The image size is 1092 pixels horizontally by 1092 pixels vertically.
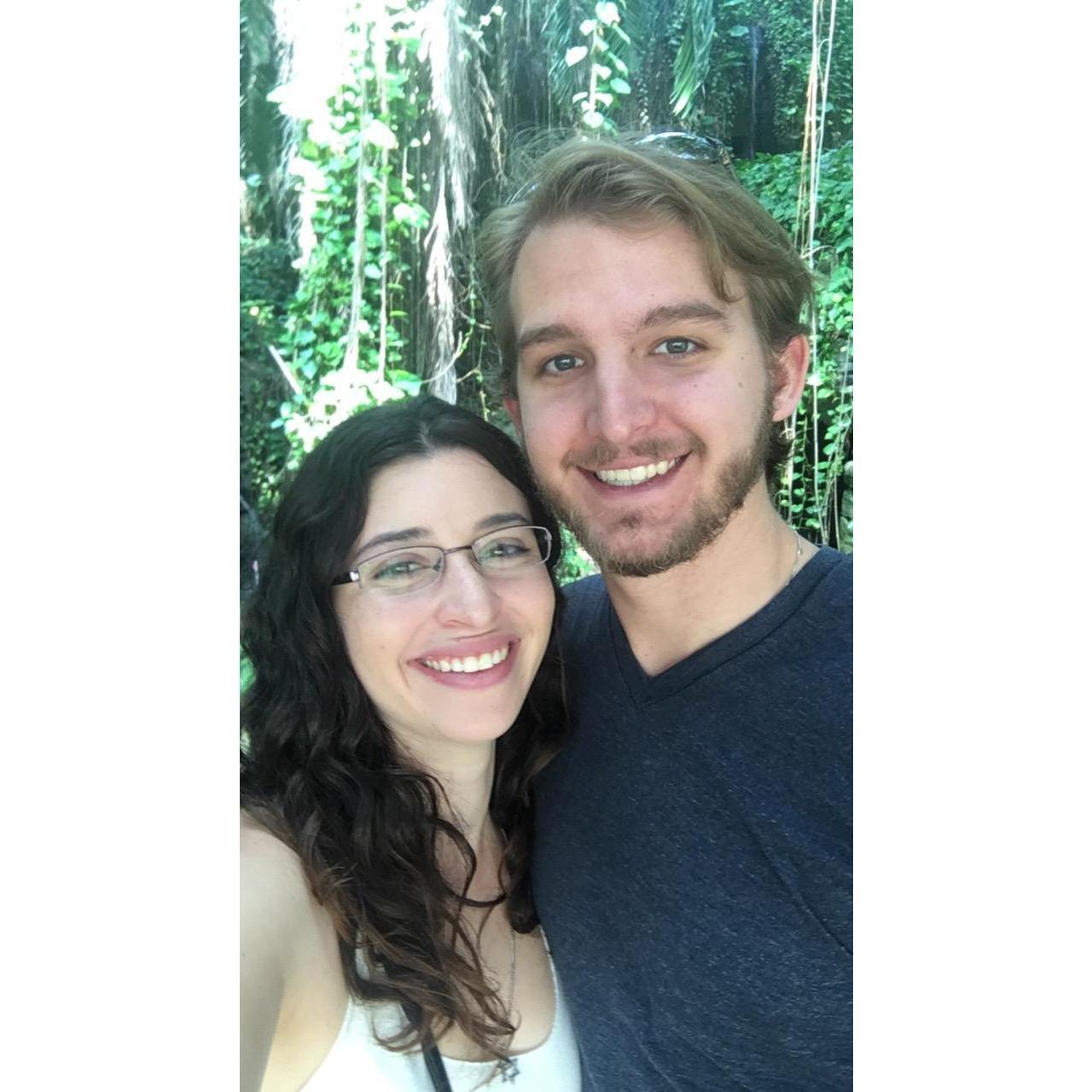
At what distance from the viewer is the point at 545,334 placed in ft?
4.67

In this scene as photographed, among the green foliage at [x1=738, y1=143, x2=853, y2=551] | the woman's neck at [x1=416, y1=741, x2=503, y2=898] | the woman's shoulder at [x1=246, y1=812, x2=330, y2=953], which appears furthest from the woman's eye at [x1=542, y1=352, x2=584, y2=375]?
the woman's shoulder at [x1=246, y1=812, x2=330, y2=953]

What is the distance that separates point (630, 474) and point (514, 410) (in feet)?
0.66

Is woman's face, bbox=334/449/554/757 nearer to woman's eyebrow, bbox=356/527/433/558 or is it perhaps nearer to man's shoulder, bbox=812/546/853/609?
woman's eyebrow, bbox=356/527/433/558

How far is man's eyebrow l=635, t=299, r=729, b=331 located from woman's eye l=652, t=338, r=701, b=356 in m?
0.03

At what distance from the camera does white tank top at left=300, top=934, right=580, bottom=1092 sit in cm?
139

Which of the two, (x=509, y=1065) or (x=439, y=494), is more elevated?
(x=439, y=494)

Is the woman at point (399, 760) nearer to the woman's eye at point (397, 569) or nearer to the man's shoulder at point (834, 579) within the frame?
the woman's eye at point (397, 569)

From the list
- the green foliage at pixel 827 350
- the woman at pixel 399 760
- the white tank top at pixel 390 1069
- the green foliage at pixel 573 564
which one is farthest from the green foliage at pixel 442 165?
the white tank top at pixel 390 1069

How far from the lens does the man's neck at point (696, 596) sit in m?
1.50

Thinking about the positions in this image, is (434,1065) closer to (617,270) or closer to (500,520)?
(500,520)

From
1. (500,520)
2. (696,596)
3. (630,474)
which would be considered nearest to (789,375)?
(630,474)
